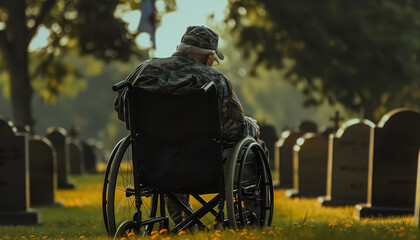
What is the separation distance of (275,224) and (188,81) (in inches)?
87.4

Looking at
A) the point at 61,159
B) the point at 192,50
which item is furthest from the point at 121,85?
the point at 61,159

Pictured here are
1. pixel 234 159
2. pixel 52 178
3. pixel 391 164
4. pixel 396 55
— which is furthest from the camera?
pixel 396 55

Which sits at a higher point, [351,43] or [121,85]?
[351,43]

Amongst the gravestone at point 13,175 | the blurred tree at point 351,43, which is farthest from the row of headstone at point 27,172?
the blurred tree at point 351,43

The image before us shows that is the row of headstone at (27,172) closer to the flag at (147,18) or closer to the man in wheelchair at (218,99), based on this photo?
the flag at (147,18)

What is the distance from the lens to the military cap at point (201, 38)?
19.2ft

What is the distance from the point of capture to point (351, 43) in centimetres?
2194

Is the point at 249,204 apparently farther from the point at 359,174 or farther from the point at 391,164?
the point at 359,174

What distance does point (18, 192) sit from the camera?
→ 1038 centimetres

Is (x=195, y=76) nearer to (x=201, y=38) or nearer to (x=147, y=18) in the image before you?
(x=201, y=38)

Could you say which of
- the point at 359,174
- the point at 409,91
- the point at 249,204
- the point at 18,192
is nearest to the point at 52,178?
the point at 18,192

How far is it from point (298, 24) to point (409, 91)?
6624 mm

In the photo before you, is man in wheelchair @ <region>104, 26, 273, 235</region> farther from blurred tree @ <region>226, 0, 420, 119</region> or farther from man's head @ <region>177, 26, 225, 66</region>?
blurred tree @ <region>226, 0, 420, 119</region>

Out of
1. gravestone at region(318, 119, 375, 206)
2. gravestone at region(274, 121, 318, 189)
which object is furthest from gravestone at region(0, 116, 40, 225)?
gravestone at region(274, 121, 318, 189)
